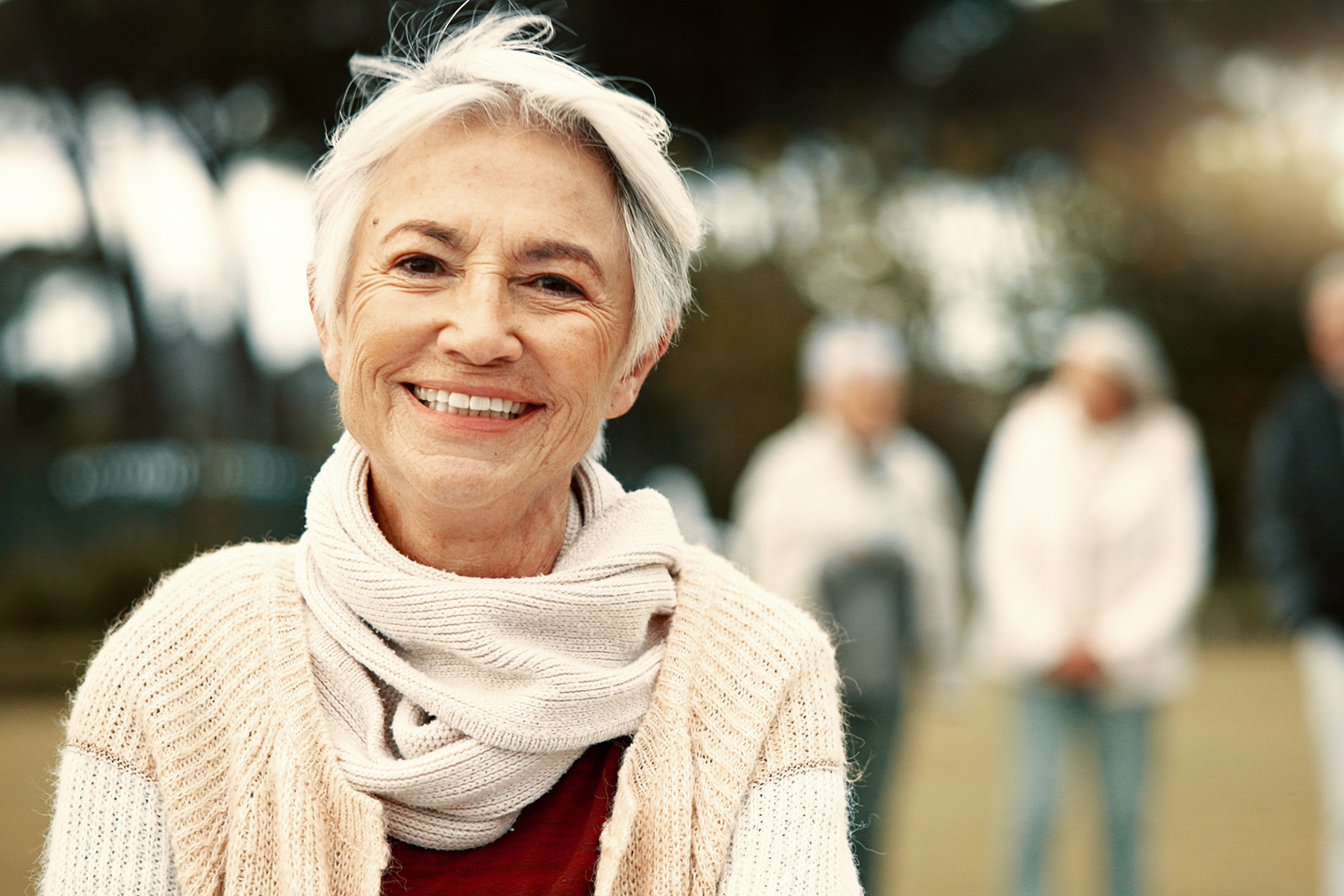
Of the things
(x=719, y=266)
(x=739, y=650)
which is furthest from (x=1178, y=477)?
(x=719, y=266)

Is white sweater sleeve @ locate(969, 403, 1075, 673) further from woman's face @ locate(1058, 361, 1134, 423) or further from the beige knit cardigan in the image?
the beige knit cardigan

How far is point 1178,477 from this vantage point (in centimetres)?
496

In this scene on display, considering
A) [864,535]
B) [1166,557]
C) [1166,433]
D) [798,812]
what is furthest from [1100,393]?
[798,812]

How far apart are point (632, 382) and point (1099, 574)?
144 inches

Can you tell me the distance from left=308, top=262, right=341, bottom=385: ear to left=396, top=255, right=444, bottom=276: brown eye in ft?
0.61

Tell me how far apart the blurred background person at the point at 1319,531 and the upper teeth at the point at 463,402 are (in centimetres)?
384

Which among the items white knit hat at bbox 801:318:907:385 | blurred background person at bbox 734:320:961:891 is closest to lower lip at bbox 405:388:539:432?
blurred background person at bbox 734:320:961:891

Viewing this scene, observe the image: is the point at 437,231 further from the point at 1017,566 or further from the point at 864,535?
the point at 1017,566

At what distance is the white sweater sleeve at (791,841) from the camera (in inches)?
64.1

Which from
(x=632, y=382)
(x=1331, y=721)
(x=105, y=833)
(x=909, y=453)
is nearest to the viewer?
(x=105, y=833)

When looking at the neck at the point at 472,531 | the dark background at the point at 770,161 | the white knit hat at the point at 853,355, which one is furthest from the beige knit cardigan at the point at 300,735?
the dark background at the point at 770,161

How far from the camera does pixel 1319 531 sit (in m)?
4.55

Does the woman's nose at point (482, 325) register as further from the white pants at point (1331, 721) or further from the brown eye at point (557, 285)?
the white pants at point (1331, 721)

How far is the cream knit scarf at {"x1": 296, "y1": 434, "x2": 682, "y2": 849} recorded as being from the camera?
1.59 meters
